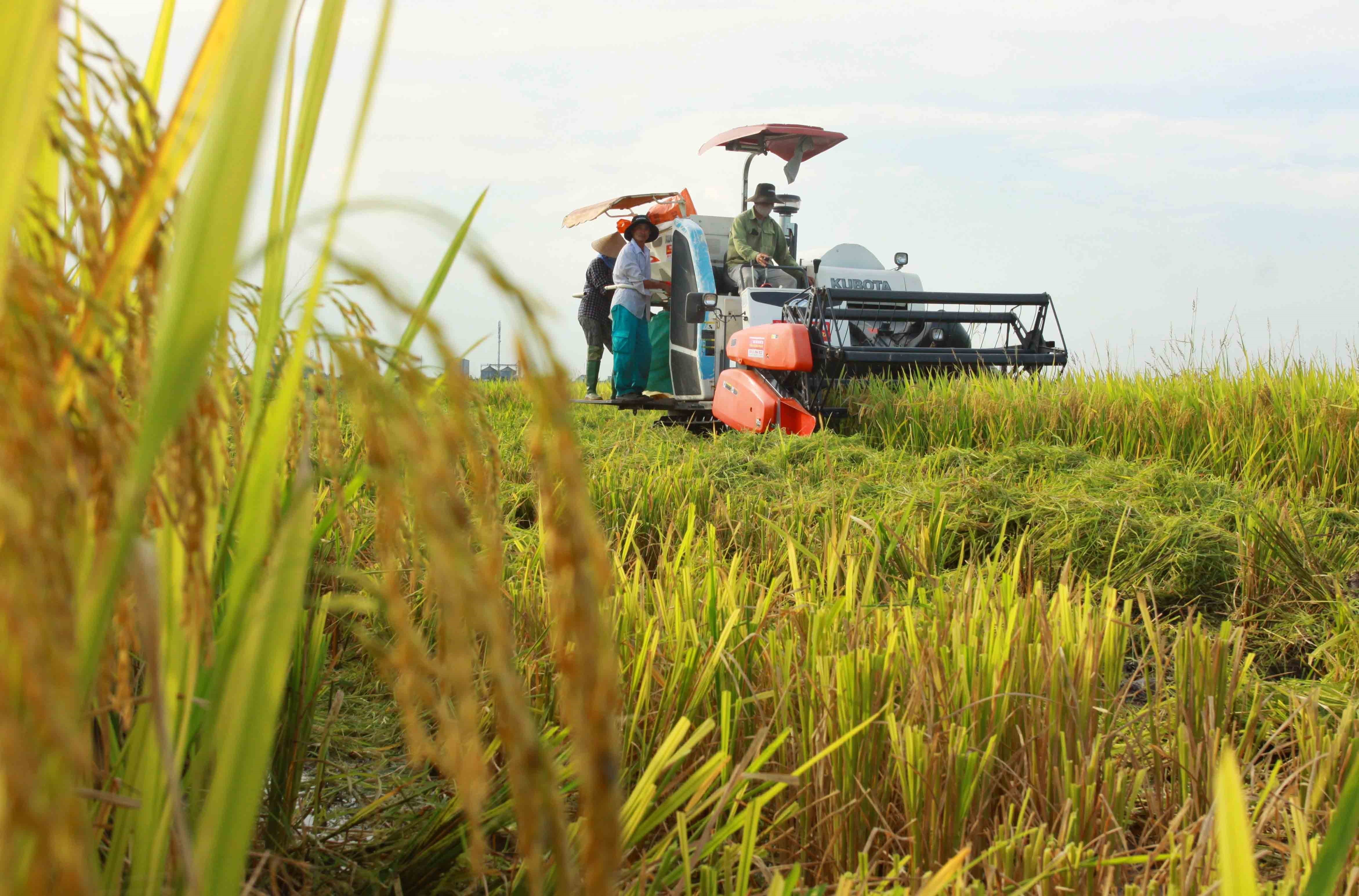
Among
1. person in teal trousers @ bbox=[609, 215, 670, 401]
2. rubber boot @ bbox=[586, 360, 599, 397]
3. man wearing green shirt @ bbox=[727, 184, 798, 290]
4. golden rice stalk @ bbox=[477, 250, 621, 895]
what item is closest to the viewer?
golden rice stalk @ bbox=[477, 250, 621, 895]

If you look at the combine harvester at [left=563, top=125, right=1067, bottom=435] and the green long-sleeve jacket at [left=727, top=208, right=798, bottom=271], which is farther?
the green long-sleeve jacket at [left=727, top=208, right=798, bottom=271]

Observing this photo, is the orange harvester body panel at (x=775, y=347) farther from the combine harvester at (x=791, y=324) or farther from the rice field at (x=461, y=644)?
the rice field at (x=461, y=644)

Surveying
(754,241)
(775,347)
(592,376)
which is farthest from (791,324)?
(592,376)

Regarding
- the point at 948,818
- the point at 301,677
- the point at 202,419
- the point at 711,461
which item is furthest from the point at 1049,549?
the point at 202,419

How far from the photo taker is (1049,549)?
3467mm

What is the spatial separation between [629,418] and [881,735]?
7.26 m

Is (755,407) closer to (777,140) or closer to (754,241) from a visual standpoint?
(754,241)

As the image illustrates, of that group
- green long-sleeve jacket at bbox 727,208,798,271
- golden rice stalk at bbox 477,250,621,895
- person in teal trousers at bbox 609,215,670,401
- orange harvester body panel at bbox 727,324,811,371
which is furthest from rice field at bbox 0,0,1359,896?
person in teal trousers at bbox 609,215,670,401

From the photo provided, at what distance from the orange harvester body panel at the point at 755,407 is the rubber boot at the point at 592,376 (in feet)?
11.6

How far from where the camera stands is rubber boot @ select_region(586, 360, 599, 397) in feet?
35.3

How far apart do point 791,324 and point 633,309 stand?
2.86 meters

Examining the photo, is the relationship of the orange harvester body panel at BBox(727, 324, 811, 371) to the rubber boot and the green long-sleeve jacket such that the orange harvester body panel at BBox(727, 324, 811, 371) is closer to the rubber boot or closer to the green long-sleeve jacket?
the green long-sleeve jacket

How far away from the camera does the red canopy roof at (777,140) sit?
29.5ft

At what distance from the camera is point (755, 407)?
6.71 meters
